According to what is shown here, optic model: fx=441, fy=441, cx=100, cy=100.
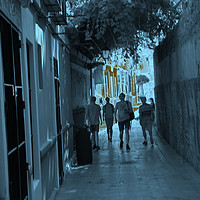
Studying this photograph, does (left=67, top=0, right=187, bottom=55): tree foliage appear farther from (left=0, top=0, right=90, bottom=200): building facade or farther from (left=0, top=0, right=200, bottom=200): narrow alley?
(left=0, top=0, right=90, bottom=200): building facade

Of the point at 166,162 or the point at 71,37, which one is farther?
the point at 71,37

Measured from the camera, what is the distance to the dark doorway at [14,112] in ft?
13.5

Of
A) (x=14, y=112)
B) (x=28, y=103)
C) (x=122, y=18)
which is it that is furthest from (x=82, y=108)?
(x=14, y=112)

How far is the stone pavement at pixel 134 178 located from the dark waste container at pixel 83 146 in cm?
26

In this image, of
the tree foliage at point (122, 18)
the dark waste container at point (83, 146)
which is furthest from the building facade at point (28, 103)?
the tree foliage at point (122, 18)

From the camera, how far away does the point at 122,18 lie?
1268 centimetres

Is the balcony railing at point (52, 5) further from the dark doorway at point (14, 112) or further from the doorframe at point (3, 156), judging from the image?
the doorframe at point (3, 156)

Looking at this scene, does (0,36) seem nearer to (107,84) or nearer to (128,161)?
(128,161)

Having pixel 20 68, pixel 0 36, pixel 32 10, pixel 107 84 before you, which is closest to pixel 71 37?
pixel 32 10

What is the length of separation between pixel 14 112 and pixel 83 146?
7.39 m

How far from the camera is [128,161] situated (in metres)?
11.9

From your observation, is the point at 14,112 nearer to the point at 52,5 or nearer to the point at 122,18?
the point at 52,5

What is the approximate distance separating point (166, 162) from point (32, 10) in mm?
6130

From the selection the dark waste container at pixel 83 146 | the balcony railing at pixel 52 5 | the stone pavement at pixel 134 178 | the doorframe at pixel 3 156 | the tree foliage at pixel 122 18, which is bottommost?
the stone pavement at pixel 134 178
